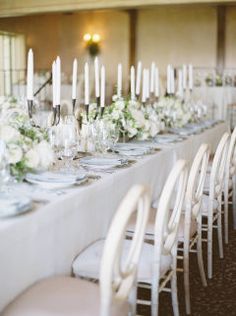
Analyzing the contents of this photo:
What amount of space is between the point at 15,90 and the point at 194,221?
28.3 ft

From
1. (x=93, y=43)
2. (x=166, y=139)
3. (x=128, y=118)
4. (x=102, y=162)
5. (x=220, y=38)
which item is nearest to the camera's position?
(x=102, y=162)

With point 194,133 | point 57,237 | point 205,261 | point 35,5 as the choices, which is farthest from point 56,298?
point 35,5

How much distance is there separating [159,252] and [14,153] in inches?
32.9

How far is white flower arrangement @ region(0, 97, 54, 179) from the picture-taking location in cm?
245

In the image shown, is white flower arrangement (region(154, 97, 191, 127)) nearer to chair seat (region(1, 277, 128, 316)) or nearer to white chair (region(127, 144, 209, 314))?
white chair (region(127, 144, 209, 314))

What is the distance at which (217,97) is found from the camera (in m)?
10.7

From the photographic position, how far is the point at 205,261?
4109 mm

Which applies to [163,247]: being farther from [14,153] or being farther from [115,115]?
[115,115]

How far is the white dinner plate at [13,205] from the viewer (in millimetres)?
2064

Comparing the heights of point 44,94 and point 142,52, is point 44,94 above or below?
below

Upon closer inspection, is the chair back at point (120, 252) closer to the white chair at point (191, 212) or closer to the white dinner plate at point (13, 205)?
the white dinner plate at point (13, 205)

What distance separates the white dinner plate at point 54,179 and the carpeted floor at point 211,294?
1026 mm

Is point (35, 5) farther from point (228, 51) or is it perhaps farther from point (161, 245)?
point (161, 245)

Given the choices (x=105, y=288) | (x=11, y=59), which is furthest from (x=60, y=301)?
(x=11, y=59)
